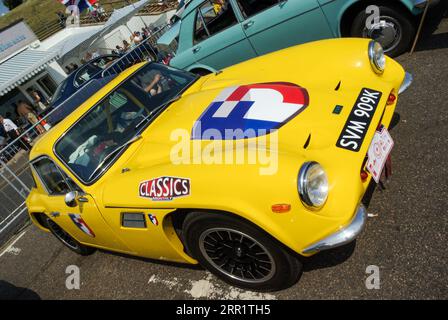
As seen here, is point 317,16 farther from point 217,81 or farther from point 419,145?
point 419,145

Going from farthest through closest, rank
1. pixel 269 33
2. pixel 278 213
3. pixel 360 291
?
pixel 269 33, pixel 360 291, pixel 278 213

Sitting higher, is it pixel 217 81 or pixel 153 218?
pixel 217 81

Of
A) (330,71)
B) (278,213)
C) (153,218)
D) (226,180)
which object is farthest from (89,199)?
(330,71)

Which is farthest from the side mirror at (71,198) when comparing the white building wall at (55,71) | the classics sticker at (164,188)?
the white building wall at (55,71)

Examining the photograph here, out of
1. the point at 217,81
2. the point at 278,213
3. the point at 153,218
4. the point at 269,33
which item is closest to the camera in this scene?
the point at 278,213

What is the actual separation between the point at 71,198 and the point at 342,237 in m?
2.15

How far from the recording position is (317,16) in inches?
195

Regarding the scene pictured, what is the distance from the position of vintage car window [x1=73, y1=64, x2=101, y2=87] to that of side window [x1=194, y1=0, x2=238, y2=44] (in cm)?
487

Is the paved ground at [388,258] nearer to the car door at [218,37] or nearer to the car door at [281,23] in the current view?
the car door at [281,23]

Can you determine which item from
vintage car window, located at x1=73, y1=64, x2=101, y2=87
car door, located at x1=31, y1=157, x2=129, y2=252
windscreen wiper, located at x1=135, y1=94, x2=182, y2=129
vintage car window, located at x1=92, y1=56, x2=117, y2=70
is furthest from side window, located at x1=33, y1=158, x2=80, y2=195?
vintage car window, located at x1=92, y1=56, x2=117, y2=70

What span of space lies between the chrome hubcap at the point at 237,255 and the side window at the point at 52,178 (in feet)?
4.42

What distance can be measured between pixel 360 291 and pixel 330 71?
1.88 m

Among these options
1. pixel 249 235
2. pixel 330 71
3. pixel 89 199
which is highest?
pixel 89 199

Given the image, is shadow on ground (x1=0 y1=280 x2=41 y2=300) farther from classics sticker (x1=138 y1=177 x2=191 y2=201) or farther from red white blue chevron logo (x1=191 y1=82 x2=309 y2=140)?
red white blue chevron logo (x1=191 y1=82 x2=309 y2=140)
